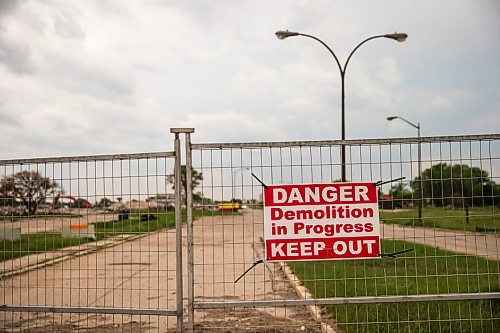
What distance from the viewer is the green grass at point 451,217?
17.9 ft

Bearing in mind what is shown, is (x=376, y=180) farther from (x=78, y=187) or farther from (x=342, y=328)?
A: (x=78, y=187)

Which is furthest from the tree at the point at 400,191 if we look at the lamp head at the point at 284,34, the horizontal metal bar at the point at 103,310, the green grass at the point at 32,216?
the lamp head at the point at 284,34

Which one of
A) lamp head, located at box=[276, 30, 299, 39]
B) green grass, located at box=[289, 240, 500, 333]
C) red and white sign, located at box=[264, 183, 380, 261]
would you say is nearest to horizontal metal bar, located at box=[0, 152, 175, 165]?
red and white sign, located at box=[264, 183, 380, 261]

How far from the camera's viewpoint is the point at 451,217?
215 inches

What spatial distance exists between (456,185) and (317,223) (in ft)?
5.96

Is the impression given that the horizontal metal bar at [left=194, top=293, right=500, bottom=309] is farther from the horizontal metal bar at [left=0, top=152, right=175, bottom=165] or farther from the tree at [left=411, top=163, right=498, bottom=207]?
the horizontal metal bar at [left=0, top=152, right=175, bottom=165]

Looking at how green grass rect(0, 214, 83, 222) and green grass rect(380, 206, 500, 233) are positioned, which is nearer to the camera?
green grass rect(380, 206, 500, 233)

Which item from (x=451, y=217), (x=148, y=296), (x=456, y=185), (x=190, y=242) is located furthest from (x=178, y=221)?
(x=456, y=185)

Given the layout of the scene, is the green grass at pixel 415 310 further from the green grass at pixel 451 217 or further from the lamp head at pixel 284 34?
the lamp head at pixel 284 34

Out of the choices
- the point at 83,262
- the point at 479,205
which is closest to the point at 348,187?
the point at 479,205

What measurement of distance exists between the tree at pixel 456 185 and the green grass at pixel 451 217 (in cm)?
10

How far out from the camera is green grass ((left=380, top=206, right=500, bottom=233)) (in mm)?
5457

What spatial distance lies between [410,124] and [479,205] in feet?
81.4

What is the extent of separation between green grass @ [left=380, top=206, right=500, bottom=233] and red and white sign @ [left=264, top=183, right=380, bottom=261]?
329 millimetres
